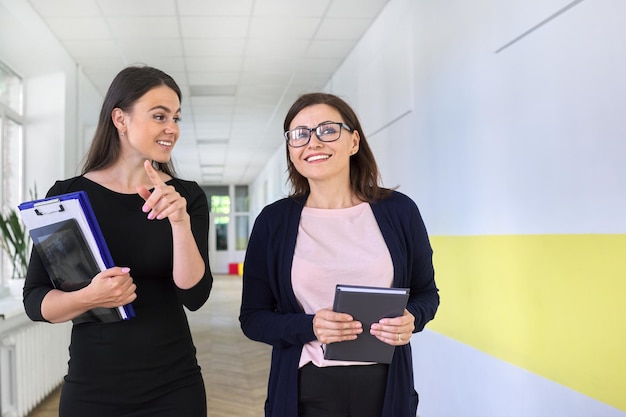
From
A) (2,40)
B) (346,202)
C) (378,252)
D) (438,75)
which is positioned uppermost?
(2,40)

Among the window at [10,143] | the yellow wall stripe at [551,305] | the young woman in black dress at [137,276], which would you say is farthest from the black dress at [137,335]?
the window at [10,143]

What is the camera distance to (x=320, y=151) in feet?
5.04

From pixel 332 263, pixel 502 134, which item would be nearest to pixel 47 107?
pixel 502 134

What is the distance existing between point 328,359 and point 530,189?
1.70 metres

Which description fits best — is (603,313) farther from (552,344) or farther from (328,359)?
(328,359)

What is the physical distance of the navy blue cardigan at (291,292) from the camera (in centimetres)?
141

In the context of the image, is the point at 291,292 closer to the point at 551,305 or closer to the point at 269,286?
the point at 269,286

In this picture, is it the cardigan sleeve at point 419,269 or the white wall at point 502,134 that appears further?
the white wall at point 502,134

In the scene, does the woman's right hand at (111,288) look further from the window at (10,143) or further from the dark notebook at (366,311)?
the window at (10,143)

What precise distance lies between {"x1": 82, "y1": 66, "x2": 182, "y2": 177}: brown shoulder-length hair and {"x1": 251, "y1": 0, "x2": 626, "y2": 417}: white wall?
5.43 ft

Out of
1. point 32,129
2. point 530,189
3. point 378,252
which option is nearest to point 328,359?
point 378,252

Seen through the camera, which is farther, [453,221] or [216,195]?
[216,195]

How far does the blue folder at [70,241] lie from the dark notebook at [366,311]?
529mm

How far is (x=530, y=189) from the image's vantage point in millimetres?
2637
